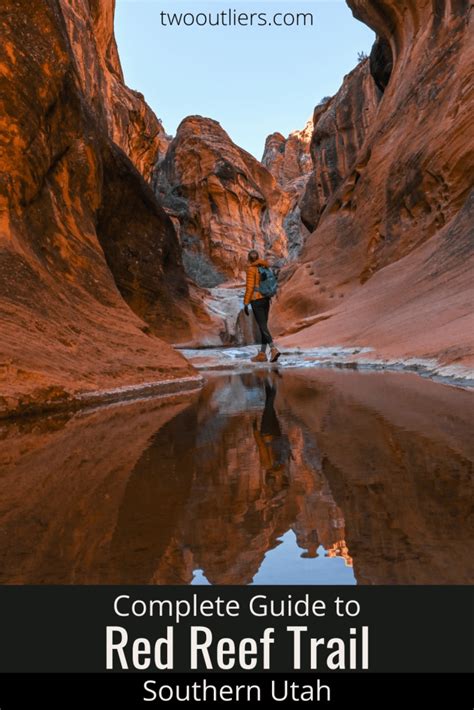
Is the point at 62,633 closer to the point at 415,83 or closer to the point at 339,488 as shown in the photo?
the point at 339,488

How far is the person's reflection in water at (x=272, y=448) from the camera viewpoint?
286 cm

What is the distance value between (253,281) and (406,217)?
10676 mm

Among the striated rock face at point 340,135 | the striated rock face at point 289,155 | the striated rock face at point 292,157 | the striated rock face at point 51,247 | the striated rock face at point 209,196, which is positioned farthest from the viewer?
the striated rock face at point 292,157

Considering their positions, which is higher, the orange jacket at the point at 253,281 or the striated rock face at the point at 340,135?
the striated rock face at the point at 340,135

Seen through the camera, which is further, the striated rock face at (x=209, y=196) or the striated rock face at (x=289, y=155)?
the striated rock face at (x=289, y=155)

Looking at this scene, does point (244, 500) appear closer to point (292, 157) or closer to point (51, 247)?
point (51, 247)

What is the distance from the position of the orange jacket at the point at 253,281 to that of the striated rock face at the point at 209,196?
38911 mm

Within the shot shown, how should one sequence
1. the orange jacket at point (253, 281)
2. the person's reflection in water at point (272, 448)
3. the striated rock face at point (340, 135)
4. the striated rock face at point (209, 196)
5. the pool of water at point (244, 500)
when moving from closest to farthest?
the pool of water at point (244, 500), the person's reflection in water at point (272, 448), the orange jacket at point (253, 281), the striated rock face at point (340, 135), the striated rock face at point (209, 196)

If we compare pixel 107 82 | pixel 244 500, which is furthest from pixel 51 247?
pixel 107 82

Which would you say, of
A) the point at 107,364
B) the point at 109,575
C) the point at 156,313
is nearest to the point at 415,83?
the point at 156,313

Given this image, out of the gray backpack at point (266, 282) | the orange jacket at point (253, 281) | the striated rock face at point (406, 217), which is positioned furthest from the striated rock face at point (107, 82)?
the striated rock face at point (406, 217)

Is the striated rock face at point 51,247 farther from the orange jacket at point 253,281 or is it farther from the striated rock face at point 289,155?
the striated rock face at point 289,155

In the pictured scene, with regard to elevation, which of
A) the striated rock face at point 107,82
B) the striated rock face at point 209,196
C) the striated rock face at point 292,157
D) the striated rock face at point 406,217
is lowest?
the striated rock face at point 406,217

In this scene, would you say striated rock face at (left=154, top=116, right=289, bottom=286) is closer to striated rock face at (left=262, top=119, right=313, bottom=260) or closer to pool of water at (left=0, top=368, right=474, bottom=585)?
striated rock face at (left=262, top=119, right=313, bottom=260)
